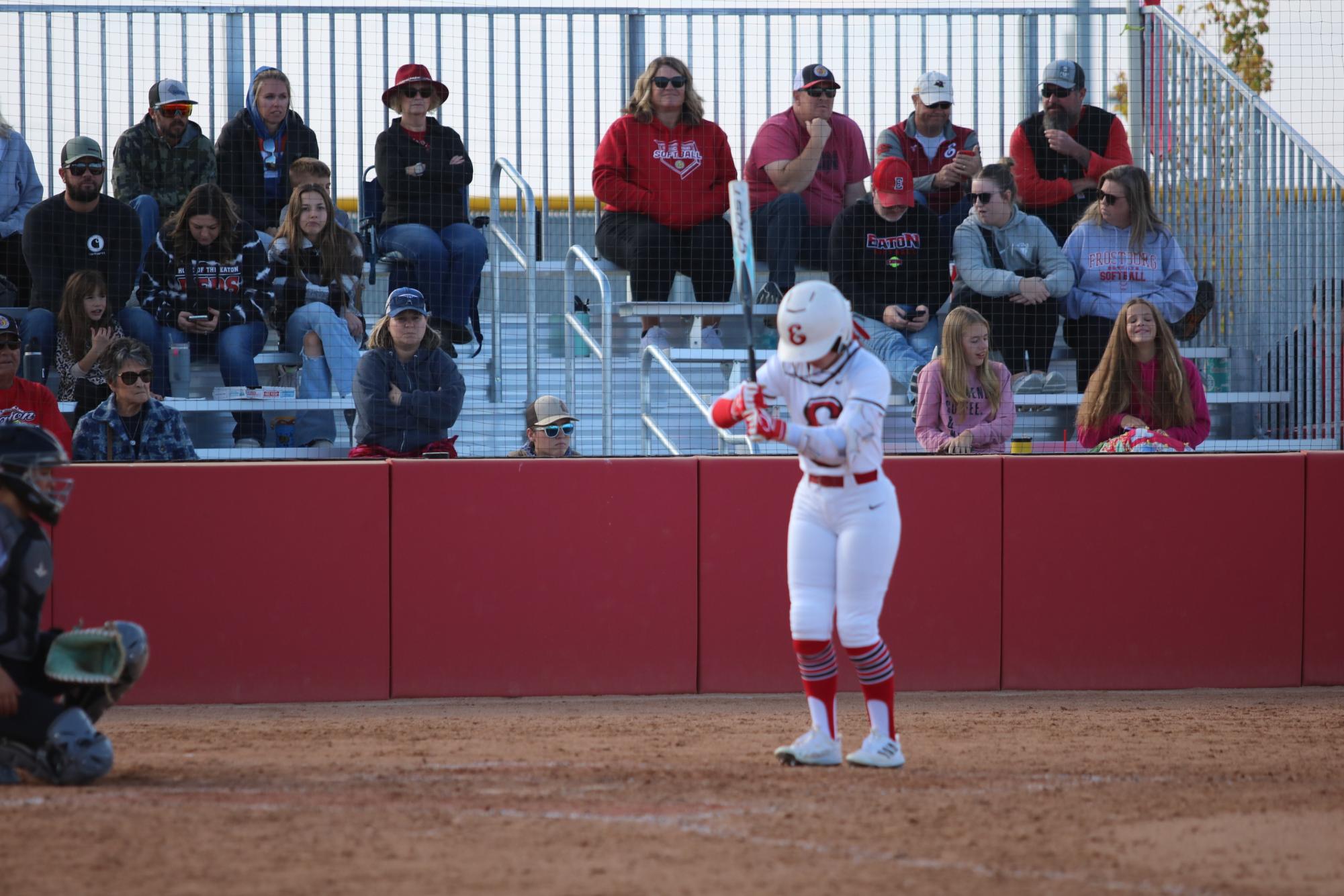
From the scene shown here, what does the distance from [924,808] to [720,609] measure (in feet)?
10.0

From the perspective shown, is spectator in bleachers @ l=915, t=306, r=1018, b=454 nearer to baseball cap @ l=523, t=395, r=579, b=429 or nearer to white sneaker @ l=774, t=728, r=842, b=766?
baseball cap @ l=523, t=395, r=579, b=429

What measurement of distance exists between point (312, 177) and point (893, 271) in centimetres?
372

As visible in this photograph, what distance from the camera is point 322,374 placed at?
879 centimetres

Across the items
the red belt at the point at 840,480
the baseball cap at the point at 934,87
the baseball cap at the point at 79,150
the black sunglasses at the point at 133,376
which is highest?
the baseball cap at the point at 934,87

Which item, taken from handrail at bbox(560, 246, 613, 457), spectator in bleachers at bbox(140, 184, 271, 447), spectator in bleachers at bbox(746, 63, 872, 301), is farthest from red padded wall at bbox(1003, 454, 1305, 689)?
spectator in bleachers at bbox(140, 184, 271, 447)

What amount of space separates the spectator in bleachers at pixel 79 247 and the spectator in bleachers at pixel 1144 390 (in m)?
5.47

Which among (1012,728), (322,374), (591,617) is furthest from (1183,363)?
(322,374)

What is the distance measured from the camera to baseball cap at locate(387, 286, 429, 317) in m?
8.34

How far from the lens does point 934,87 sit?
993cm

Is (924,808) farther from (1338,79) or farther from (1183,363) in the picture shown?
(1338,79)

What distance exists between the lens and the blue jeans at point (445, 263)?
9141 mm

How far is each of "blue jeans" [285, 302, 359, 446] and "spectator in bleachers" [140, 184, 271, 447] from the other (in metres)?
0.21

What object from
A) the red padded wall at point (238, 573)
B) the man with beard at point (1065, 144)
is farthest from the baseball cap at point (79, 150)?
the man with beard at point (1065, 144)

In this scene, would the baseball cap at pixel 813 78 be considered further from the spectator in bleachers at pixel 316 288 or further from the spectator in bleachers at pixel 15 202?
the spectator in bleachers at pixel 15 202
